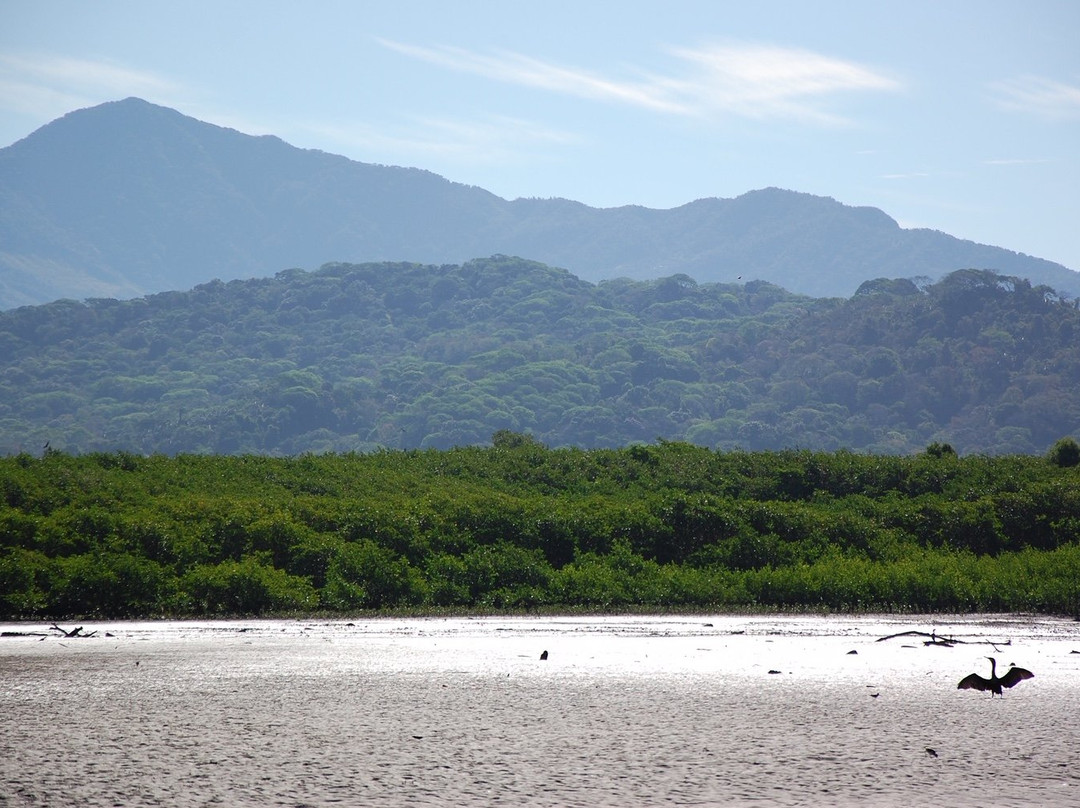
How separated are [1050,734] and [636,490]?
22.5m

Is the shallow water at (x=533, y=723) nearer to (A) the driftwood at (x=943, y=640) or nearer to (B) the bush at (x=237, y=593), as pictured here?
(A) the driftwood at (x=943, y=640)

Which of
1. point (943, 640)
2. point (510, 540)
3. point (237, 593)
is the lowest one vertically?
point (943, 640)

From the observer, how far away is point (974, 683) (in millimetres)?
11984

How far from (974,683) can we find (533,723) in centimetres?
480

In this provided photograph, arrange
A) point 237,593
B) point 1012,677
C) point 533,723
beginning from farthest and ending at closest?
point 237,593 < point 1012,677 < point 533,723

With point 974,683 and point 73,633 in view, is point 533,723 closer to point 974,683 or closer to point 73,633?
point 974,683

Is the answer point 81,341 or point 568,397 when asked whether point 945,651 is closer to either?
point 568,397

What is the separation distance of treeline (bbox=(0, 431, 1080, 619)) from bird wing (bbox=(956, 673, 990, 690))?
10.9 metres

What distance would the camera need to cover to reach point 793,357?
556 ft

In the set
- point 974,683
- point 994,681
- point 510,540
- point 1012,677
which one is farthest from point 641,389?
point 994,681

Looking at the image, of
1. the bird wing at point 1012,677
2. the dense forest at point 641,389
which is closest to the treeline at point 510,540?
the bird wing at point 1012,677

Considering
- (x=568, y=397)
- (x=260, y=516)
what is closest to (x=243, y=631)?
(x=260, y=516)

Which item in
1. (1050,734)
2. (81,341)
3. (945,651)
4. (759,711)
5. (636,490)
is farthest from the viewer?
(81,341)

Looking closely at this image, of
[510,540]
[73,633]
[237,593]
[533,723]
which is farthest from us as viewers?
[510,540]
